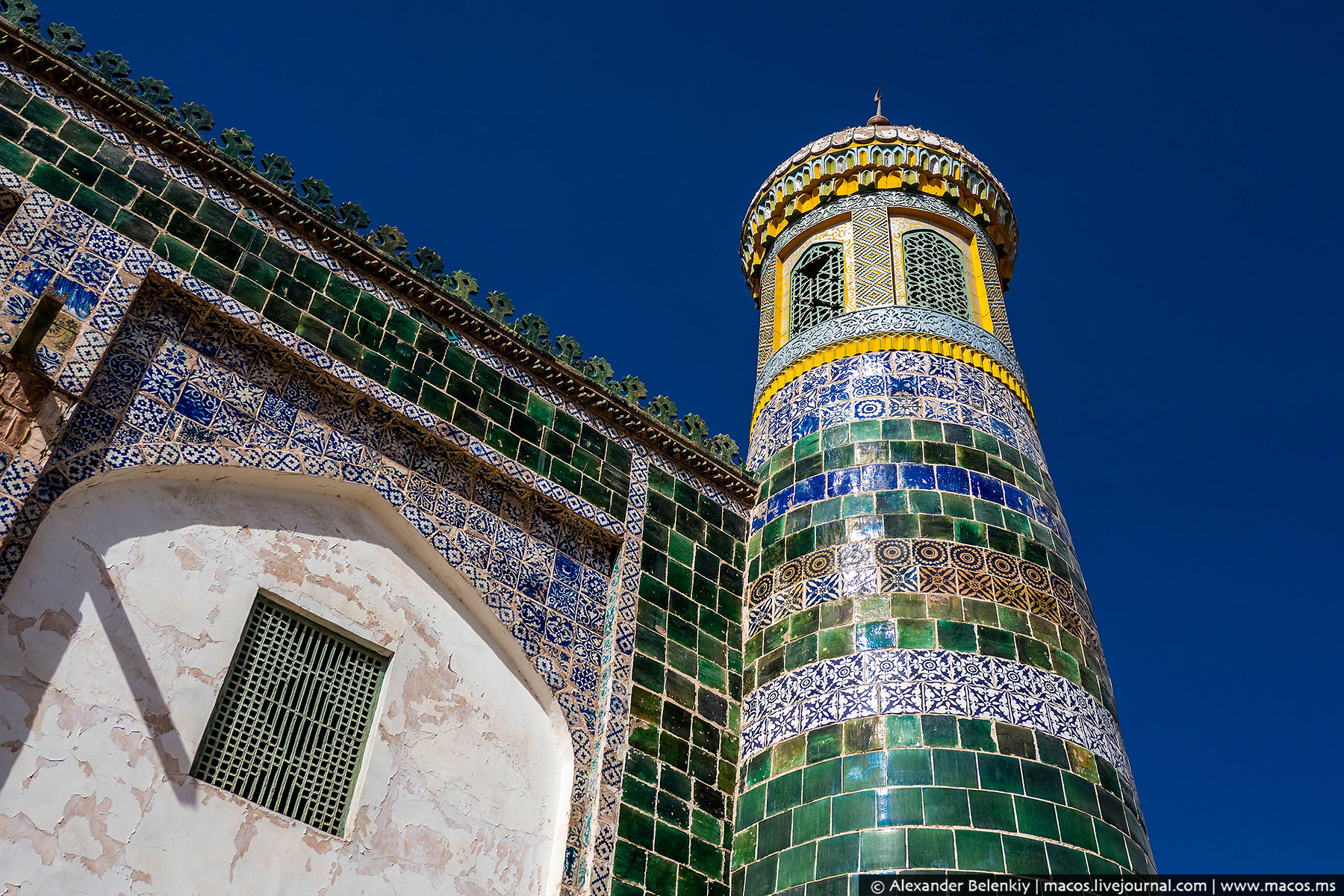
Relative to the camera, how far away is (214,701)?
5195mm

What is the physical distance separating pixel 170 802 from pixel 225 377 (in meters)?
2.06

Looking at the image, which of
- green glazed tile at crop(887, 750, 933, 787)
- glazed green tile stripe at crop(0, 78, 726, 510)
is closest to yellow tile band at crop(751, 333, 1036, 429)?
glazed green tile stripe at crop(0, 78, 726, 510)

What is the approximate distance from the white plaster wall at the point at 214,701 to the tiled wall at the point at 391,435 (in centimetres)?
15

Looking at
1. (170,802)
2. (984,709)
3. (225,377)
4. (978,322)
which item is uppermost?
(978,322)

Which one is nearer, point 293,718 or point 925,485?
point 293,718

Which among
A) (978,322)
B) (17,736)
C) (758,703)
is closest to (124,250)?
(17,736)

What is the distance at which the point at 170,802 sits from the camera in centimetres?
483

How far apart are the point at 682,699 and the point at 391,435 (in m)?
2.02

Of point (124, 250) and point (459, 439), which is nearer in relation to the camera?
point (124, 250)

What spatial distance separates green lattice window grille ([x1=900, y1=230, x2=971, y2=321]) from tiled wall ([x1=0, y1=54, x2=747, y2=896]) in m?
2.73

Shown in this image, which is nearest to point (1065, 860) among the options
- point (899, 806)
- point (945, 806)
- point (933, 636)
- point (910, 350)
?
point (945, 806)

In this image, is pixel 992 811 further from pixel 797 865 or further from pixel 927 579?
pixel 927 579

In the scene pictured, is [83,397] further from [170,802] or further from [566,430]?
[566,430]

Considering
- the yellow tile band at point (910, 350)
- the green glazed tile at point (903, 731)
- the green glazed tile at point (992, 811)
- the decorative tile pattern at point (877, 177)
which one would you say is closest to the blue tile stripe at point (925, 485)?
the yellow tile band at point (910, 350)
